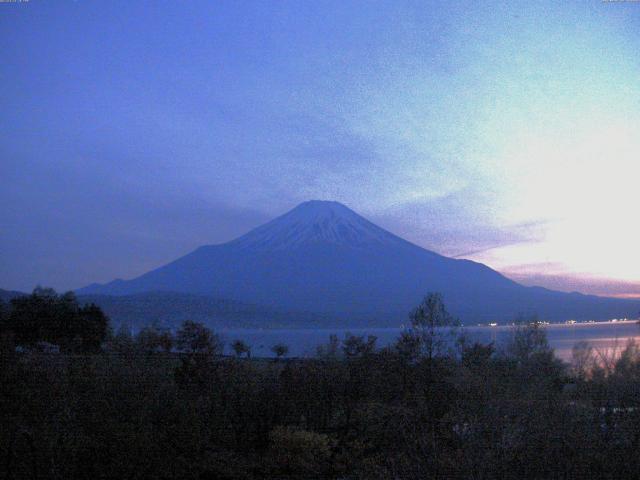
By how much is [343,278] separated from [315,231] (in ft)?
59.2

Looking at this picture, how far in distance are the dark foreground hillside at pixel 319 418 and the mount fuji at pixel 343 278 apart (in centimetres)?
7102

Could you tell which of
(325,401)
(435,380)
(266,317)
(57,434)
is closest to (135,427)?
(57,434)

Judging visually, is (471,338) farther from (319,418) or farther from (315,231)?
(315,231)

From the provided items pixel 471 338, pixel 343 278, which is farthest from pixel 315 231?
pixel 471 338

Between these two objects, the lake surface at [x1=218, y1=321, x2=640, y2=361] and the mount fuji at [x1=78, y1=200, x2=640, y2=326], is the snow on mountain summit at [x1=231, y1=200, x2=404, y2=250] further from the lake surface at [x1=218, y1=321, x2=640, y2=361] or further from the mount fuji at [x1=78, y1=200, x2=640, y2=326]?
the lake surface at [x1=218, y1=321, x2=640, y2=361]

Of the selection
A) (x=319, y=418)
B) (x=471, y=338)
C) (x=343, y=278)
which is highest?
(x=343, y=278)

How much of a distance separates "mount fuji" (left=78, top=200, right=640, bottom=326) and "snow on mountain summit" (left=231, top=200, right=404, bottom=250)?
167 mm

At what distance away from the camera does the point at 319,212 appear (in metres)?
123

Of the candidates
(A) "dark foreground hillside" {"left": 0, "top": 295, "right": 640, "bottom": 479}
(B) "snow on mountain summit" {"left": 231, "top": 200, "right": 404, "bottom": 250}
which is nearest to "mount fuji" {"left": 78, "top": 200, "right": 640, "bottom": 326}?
(B) "snow on mountain summit" {"left": 231, "top": 200, "right": 404, "bottom": 250}

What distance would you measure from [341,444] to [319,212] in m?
113

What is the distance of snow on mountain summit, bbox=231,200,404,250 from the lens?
112m

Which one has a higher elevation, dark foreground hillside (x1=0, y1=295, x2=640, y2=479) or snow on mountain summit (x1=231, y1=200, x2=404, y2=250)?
snow on mountain summit (x1=231, y1=200, x2=404, y2=250)

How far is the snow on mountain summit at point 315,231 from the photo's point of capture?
11188 cm

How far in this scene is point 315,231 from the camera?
11706cm
